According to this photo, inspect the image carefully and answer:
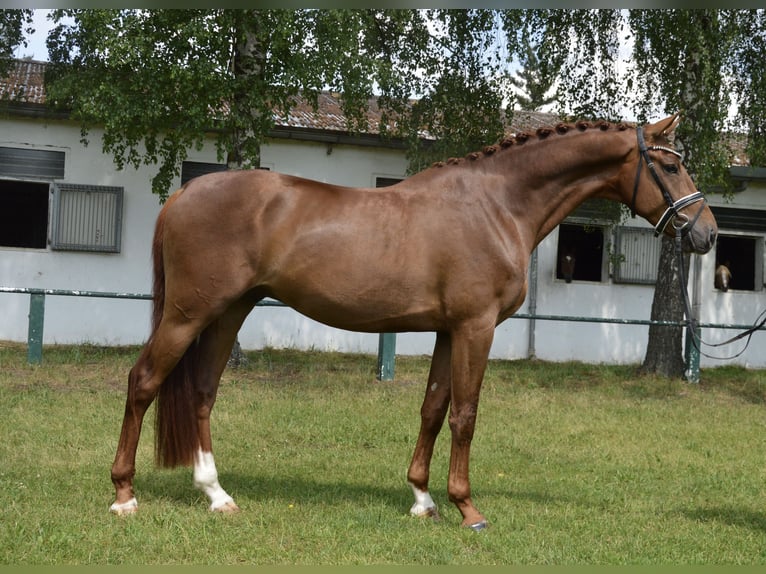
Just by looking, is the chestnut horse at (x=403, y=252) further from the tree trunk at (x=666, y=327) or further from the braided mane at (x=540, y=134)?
the tree trunk at (x=666, y=327)

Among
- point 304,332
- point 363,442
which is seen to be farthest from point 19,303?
point 363,442

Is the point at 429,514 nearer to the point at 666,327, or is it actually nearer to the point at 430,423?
the point at 430,423

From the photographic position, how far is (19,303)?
12.4m

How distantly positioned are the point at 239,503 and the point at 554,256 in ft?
33.6

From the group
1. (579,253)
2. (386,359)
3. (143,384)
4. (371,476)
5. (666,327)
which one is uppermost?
(579,253)

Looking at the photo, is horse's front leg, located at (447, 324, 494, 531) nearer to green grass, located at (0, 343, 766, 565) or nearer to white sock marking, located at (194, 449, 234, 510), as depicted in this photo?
green grass, located at (0, 343, 766, 565)

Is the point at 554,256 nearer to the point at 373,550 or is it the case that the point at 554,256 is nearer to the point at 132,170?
the point at 132,170

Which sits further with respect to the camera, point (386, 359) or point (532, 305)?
point (532, 305)

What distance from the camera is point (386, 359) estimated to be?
1030cm

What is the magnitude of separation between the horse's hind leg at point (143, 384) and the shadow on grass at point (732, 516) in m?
3.28

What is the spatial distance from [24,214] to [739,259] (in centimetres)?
1313

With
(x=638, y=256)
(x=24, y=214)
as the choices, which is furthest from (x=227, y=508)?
(x=638, y=256)

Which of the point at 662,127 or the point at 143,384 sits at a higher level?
the point at 662,127

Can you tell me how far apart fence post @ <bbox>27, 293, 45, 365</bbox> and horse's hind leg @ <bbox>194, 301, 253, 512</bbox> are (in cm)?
534
